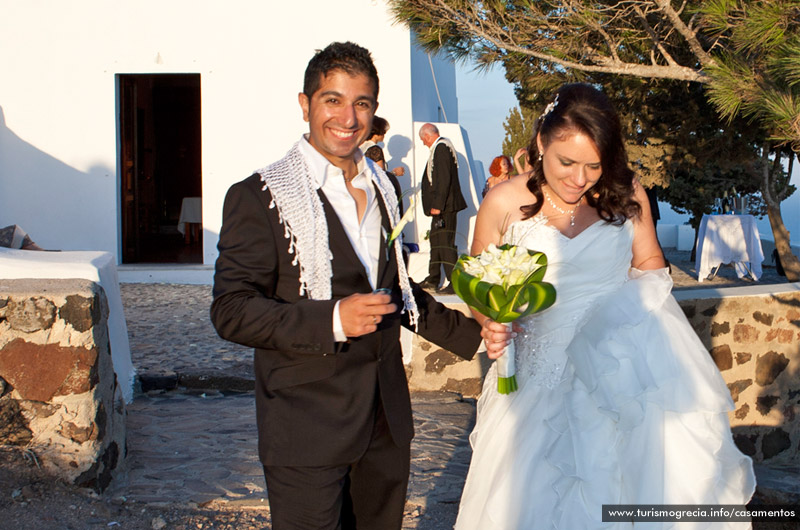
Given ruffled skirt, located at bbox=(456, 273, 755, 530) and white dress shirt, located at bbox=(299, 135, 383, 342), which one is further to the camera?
ruffled skirt, located at bbox=(456, 273, 755, 530)

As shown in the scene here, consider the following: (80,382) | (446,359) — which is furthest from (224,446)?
(446,359)

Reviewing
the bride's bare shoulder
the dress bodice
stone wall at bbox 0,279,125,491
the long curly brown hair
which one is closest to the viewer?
the long curly brown hair

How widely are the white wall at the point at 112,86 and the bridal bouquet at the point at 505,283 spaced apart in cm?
888

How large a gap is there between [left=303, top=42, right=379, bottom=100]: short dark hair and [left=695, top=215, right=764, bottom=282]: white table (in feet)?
41.1

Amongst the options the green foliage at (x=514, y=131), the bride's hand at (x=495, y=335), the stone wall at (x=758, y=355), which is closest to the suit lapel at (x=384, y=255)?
the bride's hand at (x=495, y=335)

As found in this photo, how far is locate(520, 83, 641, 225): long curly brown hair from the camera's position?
282cm

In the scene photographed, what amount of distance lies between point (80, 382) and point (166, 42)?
8422 millimetres

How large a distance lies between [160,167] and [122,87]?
6491mm

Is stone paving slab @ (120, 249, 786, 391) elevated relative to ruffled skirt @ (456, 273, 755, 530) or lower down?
lower down

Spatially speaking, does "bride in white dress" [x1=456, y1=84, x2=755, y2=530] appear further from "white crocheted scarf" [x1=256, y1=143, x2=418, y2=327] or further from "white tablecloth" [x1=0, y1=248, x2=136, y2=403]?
"white tablecloth" [x1=0, y1=248, x2=136, y2=403]

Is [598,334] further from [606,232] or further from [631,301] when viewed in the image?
[606,232]

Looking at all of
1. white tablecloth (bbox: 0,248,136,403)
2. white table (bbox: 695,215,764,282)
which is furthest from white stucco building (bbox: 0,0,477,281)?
white table (bbox: 695,215,764,282)

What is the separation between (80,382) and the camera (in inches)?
147

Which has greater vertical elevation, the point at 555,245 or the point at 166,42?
the point at 166,42
